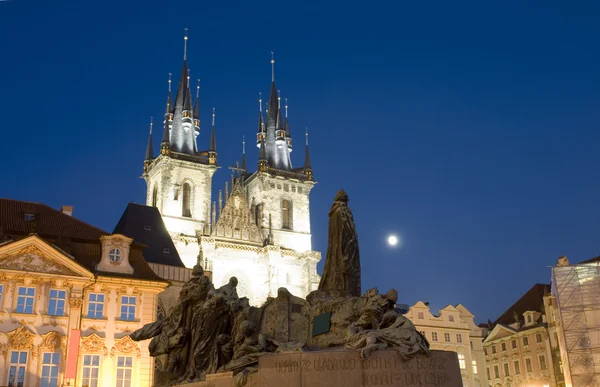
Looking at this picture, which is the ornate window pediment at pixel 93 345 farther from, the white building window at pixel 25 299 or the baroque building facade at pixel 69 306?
the white building window at pixel 25 299

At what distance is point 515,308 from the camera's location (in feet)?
163

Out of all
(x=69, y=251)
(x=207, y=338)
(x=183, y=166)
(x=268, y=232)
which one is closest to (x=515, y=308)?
(x=268, y=232)

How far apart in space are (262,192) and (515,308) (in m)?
24.8

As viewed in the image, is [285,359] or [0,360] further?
[0,360]

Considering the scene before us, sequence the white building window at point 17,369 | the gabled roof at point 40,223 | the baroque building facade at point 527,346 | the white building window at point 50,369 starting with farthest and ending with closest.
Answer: the baroque building facade at point 527,346 → the gabled roof at point 40,223 → the white building window at point 50,369 → the white building window at point 17,369

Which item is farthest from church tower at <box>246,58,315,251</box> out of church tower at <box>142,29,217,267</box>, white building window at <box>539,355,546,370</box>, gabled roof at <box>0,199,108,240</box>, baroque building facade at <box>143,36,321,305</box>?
gabled roof at <box>0,199,108,240</box>

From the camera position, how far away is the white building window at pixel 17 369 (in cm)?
2480

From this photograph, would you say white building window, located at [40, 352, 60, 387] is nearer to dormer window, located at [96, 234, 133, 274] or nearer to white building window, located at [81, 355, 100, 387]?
white building window, located at [81, 355, 100, 387]

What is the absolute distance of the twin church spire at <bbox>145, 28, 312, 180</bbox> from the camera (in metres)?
61.7

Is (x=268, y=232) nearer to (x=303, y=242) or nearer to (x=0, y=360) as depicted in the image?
(x=303, y=242)

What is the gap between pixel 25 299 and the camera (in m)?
25.9

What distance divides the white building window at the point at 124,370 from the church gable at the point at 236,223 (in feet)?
95.1

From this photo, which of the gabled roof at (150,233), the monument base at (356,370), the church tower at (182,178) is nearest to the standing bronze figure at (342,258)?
the monument base at (356,370)

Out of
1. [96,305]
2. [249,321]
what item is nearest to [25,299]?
[96,305]
